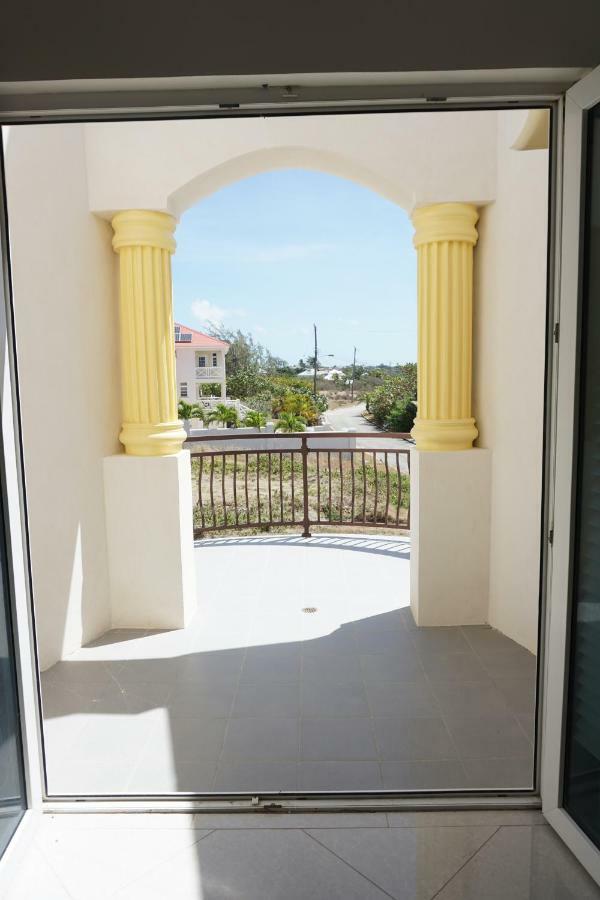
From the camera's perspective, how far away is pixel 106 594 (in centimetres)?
382

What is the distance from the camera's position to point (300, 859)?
184 centimetres

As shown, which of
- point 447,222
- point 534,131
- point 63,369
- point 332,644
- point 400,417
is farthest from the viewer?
point 400,417

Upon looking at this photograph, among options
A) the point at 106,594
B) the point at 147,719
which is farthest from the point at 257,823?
the point at 106,594

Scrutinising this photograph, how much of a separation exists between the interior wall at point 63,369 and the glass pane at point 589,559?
96.3 inches

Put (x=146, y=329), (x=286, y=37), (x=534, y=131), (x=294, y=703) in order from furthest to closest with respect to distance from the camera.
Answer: (x=146, y=329), (x=294, y=703), (x=534, y=131), (x=286, y=37)

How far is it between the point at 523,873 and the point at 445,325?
2.83 metres

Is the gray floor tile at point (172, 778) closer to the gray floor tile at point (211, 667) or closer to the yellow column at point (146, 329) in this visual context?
the gray floor tile at point (211, 667)

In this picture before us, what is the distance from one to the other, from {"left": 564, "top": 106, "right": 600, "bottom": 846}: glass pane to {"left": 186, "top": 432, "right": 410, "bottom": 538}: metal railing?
3.60 m

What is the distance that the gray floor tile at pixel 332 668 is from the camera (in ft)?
10.2

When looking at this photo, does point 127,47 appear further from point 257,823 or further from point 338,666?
point 338,666

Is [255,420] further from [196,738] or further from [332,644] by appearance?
[196,738]

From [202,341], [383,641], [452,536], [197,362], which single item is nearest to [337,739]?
[383,641]

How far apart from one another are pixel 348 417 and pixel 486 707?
44.6ft

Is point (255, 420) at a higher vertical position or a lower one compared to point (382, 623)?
higher
